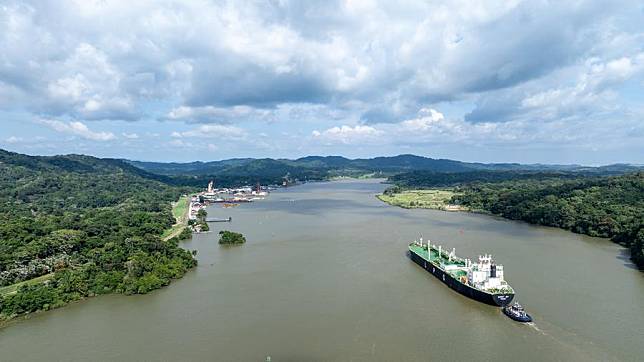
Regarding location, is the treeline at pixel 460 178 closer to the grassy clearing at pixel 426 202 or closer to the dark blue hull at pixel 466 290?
the grassy clearing at pixel 426 202

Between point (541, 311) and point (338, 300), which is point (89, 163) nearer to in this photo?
point (338, 300)

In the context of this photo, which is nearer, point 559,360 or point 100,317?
point 559,360

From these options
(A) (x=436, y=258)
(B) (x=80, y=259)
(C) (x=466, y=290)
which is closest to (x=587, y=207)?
(A) (x=436, y=258)

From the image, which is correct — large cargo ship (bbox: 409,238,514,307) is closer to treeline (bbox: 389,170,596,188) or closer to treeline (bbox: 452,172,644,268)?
treeline (bbox: 452,172,644,268)

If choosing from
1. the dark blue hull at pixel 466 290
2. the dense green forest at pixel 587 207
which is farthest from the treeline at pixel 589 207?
the dark blue hull at pixel 466 290

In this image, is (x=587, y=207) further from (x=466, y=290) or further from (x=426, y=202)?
(x=466, y=290)

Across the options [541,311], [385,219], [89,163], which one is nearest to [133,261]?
[541,311]

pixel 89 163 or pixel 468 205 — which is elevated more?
pixel 89 163
